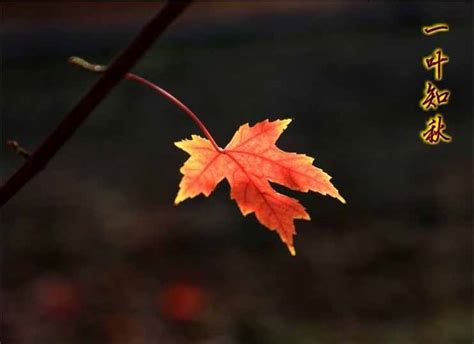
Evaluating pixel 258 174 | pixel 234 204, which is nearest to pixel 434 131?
pixel 258 174

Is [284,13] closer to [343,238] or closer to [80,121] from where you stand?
[343,238]

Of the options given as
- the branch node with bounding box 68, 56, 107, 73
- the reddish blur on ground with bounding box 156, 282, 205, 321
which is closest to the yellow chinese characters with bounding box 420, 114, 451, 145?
the branch node with bounding box 68, 56, 107, 73

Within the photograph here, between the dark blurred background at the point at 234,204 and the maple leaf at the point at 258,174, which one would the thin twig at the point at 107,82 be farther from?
the dark blurred background at the point at 234,204

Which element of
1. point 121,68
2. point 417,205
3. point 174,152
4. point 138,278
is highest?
point 417,205

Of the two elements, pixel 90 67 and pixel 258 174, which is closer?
pixel 90 67

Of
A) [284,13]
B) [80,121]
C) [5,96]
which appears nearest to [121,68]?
[80,121]

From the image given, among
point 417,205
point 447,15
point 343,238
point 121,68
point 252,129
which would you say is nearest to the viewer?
point 121,68

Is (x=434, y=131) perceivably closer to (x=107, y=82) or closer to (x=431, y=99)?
(x=431, y=99)
